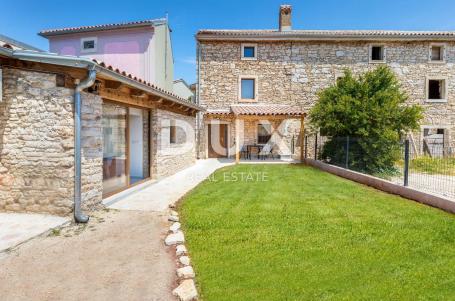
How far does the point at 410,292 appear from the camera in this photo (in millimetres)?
2773

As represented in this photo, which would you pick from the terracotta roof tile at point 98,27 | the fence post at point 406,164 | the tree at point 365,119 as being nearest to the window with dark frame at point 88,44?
the terracotta roof tile at point 98,27

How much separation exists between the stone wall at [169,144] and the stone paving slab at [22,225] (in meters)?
4.31

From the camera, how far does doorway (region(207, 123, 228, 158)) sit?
57.2 ft

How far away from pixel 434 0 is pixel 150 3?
15.0 meters

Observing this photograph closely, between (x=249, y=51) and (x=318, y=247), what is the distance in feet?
50.6

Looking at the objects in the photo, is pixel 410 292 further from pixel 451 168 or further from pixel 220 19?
pixel 220 19

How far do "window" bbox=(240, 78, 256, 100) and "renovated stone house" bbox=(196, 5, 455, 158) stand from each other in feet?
0.20

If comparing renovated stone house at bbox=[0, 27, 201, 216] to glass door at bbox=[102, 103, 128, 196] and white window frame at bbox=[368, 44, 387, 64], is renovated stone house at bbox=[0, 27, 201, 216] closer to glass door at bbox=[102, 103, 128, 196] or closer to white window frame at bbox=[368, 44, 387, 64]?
glass door at bbox=[102, 103, 128, 196]

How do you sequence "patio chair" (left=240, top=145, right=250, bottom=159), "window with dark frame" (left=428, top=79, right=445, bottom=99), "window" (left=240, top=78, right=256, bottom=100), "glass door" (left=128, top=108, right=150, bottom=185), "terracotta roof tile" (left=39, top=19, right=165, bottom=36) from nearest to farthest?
1. "glass door" (left=128, top=108, right=150, bottom=185)
2. "terracotta roof tile" (left=39, top=19, right=165, bottom=36)
3. "patio chair" (left=240, top=145, right=250, bottom=159)
4. "window" (left=240, top=78, right=256, bottom=100)
5. "window with dark frame" (left=428, top=79, right=445, bottom=99)

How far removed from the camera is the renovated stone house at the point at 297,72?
17109 mm

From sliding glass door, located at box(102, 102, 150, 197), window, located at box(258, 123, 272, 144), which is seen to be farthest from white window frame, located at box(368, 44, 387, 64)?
sliding glass door, located at box(102, 102, 150, 197)

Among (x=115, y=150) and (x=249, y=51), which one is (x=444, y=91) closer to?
(x=249, y=51)

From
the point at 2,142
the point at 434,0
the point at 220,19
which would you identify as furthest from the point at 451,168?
the point at 220,19

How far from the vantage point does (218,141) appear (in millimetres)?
17688
